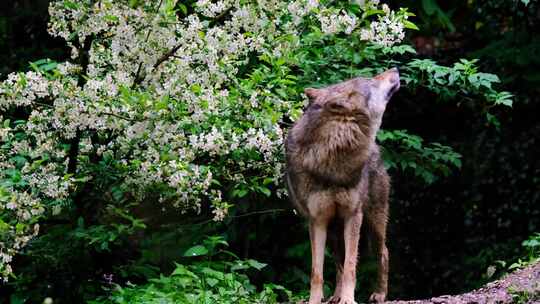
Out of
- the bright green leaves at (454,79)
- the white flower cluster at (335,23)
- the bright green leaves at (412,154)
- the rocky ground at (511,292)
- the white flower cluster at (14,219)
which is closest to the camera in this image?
the rocky ground at (511,292)

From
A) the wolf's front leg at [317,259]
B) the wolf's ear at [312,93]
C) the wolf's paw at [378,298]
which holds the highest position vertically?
the wolf's ear at [312,93]

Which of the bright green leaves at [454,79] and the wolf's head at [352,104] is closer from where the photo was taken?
the wolf's head at [352,104]

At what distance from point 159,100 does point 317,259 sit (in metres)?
1.67

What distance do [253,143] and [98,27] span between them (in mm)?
1455

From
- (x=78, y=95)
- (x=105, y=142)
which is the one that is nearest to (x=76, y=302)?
(x=105, y=142)

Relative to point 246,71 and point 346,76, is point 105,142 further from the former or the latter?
point 346,76

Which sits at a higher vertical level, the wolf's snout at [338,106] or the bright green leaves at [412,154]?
the bright green leaves at [412,154]

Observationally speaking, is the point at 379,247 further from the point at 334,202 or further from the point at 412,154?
the point at 412,154

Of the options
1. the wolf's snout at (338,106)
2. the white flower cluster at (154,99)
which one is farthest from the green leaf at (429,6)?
the wolf's snout at (338,106)

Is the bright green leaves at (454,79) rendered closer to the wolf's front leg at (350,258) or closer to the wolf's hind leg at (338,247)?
the wolf's hind leg at (338,247)

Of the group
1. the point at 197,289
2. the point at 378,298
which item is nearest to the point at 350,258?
the point at 378,298

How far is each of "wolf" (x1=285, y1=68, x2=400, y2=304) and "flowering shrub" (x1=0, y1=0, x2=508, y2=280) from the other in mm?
631

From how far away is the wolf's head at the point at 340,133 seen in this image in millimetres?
6238

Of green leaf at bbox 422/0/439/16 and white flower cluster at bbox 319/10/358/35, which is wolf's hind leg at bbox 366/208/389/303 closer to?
white flower cluster at bbox 319/10/358/35
